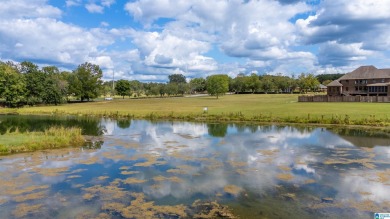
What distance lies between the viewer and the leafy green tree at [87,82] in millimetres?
106588

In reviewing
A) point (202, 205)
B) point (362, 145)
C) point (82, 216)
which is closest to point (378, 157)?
point (362, 145)

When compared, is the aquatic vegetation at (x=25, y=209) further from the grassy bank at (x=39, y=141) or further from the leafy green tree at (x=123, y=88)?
the leafy green tree at (x=123, y=88)

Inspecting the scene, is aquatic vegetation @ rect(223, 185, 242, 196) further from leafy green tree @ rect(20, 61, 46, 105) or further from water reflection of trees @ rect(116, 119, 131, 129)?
leafy green tree @ rect(20, 61, 46, 105)

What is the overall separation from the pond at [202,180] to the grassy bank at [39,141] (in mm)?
1693

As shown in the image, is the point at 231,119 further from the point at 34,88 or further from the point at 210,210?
Answer: the point at 34,88

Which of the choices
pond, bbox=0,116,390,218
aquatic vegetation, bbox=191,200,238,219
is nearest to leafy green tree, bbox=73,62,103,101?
pond, bbox=0,116,390,218

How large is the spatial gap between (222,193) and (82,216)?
7.00 meters

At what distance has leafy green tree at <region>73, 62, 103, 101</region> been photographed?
106588 mm

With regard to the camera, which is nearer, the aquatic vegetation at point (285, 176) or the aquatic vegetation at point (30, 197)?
the aquatic vegetation at point (30, 197)

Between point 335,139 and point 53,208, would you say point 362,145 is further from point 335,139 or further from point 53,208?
point 53,208

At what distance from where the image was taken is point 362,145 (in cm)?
3008

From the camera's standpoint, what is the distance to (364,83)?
9725 centimetres

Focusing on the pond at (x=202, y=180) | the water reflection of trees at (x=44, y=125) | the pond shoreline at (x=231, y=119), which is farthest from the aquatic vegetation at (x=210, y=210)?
the pond shoreline at (x=231, y=119)

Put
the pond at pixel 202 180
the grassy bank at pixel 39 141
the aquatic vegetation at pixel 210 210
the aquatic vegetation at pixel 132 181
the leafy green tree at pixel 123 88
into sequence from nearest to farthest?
the aquatic vegetation at pixel 210 210 → the pond at pixel 202 180 → the aquatic vegetation at pixel 132 181 → the grassy bank at pixel 39 141 → the leafy green tree at pixel 123 88
